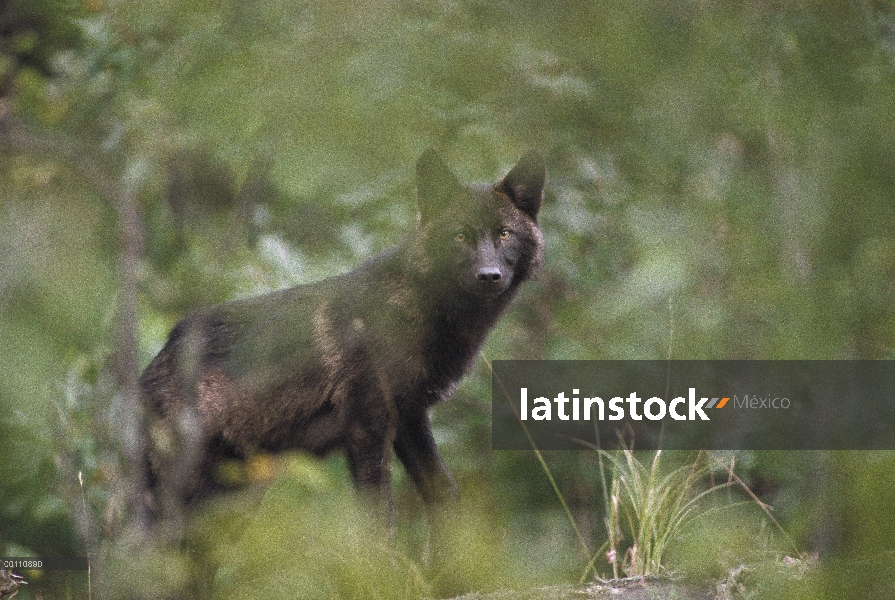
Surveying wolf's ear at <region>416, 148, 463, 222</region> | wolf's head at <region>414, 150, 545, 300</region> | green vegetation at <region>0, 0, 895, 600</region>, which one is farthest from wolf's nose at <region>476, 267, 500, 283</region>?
green vegetation at <region>0, 0, 895, 600</region>

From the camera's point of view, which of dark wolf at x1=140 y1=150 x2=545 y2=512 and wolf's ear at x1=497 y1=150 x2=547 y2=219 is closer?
dark wolf at x1=140 y1=150 x2=545 y2=512

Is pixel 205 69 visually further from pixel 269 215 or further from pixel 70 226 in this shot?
pixel 269 215

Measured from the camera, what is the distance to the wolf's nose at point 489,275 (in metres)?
3.56

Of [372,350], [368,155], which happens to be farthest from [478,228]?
[368,155]

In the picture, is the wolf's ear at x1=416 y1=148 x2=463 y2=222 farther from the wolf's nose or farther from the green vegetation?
the green vegetation

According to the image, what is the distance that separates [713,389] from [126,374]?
125 inches

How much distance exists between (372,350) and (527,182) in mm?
1014

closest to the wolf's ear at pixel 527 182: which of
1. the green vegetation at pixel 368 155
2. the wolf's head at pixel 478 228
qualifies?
the wolf's head at pixel 478 228

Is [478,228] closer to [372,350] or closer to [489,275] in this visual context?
[489,275]

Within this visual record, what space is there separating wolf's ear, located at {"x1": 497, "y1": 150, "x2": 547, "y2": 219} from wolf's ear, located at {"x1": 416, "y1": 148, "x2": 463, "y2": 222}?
0.23 m

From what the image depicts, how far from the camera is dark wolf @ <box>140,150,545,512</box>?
3.67 metres

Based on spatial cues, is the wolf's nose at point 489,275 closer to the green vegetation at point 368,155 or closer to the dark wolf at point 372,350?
the dark wolf at point 372,350

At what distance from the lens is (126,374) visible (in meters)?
1.56

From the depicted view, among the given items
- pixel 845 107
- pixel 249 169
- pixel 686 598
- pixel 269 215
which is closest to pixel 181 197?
pixel 249 169
